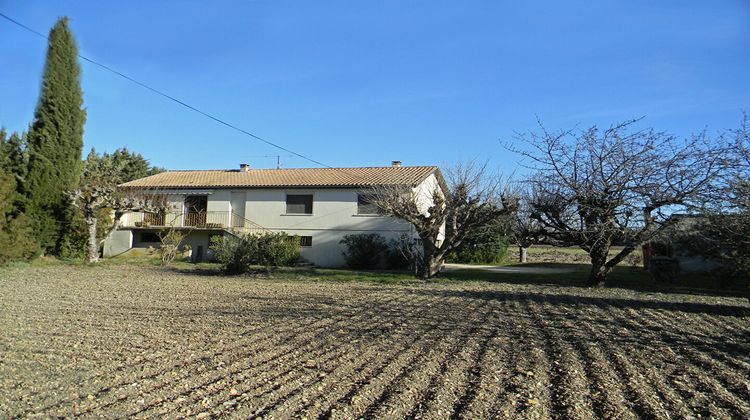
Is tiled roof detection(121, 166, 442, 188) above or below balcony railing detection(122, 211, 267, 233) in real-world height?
above

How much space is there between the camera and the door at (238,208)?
29438mm

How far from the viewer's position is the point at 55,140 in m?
24.3

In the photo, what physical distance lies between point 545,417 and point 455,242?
624 inches

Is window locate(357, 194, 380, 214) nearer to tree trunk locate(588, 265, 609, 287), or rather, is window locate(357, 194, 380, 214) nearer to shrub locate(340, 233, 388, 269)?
shrub locate(340, 233, 388, 269)

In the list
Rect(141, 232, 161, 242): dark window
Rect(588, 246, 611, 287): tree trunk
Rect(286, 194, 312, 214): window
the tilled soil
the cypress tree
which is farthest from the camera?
Rect(141, 232, 161, 242): dark window

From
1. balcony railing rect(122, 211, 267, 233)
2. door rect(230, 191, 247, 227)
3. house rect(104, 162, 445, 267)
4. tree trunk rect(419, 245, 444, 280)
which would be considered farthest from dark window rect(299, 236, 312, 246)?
tree trunk rect(419, 245, 444, 280)

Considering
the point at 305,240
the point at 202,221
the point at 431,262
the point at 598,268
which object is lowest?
the point at 598,268

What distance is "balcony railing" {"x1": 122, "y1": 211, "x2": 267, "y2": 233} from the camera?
94.8 ft

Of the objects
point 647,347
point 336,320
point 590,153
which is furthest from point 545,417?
point 590,153

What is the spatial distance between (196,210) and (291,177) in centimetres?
565

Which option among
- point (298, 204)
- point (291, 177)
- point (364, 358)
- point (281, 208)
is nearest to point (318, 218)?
point (298, 204)

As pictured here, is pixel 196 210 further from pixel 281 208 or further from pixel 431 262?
pixel 431 262

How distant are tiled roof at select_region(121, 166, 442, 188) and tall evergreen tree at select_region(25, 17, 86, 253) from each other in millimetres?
6095

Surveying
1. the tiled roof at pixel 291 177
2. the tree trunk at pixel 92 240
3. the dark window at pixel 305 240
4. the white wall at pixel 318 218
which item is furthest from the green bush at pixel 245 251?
the tree trunk at pixel 92 240
